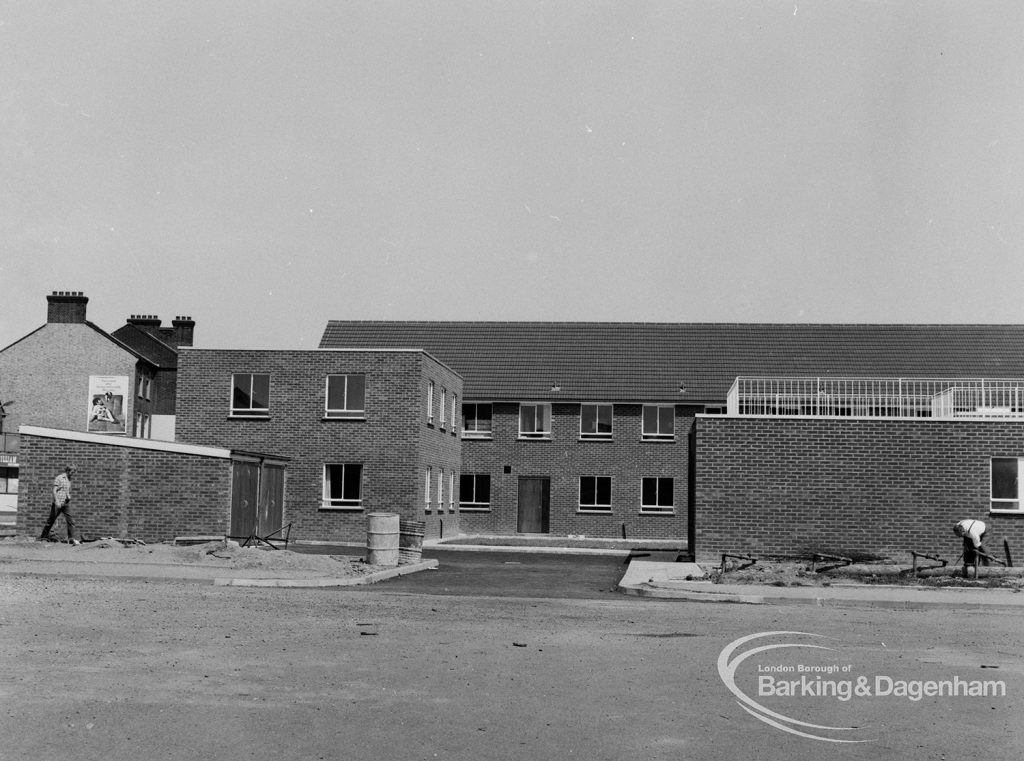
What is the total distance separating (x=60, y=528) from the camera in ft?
93.3

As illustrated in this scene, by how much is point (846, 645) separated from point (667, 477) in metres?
33.7

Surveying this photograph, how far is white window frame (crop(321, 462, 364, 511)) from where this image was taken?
36344mm

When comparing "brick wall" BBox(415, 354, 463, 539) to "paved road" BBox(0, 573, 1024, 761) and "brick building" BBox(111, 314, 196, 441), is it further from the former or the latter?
"brick building" BBox(111, 314, 196, 441)

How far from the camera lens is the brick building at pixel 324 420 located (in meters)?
36.3

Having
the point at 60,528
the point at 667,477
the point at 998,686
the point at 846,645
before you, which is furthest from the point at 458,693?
the point at 667,477

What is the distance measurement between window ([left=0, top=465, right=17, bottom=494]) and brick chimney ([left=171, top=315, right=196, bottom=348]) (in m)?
14.8

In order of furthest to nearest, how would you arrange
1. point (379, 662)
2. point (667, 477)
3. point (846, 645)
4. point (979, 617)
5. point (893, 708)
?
point (667, 477) < point (979, 617) < point (846, 645) < point (379, 662) < point (893, 708)

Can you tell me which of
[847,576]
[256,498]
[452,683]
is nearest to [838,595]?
[847,576]

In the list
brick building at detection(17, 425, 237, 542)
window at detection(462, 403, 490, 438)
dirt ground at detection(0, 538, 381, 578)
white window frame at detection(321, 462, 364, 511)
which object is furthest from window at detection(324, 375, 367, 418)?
dirt ground at detection(0, 538, 381, 578)

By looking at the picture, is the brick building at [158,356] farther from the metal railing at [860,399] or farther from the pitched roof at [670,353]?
the metal railing at [860,399]

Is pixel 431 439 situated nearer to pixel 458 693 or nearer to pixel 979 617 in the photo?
pixel 979 617

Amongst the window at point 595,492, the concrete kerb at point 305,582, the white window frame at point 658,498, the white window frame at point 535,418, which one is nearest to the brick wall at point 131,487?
the concrete kerb at point 305,582

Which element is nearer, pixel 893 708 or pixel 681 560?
pixel 893 708

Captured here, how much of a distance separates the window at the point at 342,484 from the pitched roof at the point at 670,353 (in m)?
11.6
